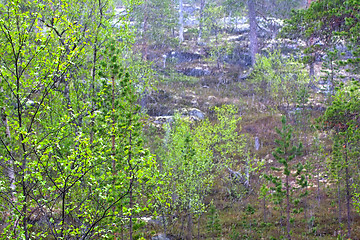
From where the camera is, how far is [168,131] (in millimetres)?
18906

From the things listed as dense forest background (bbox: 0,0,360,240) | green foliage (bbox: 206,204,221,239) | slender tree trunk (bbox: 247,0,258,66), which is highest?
slender tree trunk (bbox: 247,0,258,66)

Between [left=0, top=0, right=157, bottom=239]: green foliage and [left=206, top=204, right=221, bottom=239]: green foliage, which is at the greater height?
[left=0, top=0, right=157, bottom=239]: green foliage

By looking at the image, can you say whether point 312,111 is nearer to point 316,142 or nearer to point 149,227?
point 316,142

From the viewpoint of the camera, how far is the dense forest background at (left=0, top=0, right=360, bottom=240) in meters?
5.69

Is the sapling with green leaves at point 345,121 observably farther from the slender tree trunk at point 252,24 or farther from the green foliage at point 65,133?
the slender tree trunk at point 252,24

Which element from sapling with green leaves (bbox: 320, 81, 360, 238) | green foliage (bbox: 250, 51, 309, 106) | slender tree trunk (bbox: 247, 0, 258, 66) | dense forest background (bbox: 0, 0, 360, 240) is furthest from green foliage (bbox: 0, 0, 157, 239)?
slender tree trunk (bbox: 247, 0, 258, 66)

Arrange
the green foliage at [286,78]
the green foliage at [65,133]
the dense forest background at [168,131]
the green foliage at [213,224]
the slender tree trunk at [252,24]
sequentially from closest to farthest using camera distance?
the green foliage at [65,133] → the dense forest background at [168,131] → the green foliage at [213,224] → the green foliage at [286,78] → the slender tree trunk at [252,24]

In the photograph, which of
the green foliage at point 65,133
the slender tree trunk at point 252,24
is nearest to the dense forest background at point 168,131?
the green foliage at point 65,133

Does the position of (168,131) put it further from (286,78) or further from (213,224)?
(286,78)

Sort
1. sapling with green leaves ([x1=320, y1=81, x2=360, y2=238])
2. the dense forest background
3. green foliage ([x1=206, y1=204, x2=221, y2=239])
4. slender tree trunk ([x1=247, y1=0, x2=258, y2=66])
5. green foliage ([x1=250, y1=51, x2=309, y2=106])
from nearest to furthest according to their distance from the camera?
the dense forest background
sapling with green leaves ([x1=320, y1=81, x2=360, y2=238])
green foliage ([x1=206, y1=204, x2=221, y2=239])
green foliage ([x1=250, y1=51, x2=309, y2=106])
slender tree trunk ([x1=247, y1=0, x2=258, y2=66])

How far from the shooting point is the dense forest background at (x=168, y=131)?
5691 mm

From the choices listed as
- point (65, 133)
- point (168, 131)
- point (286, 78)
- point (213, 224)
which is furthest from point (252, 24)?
point (65, 133)

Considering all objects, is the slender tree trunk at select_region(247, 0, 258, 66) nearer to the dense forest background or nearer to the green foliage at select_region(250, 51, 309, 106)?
the dense forest background

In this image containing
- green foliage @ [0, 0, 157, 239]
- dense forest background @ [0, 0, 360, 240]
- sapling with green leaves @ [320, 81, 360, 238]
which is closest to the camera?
green foliage @ [0, 0, 157, 239]
